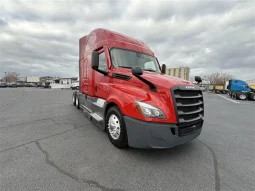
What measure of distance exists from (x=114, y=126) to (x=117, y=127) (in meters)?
0.10

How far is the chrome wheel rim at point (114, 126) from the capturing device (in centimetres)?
338

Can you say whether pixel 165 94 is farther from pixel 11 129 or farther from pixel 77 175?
pixel 11 129

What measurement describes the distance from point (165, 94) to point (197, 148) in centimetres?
179

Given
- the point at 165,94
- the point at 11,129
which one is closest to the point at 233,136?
the point at 165,94

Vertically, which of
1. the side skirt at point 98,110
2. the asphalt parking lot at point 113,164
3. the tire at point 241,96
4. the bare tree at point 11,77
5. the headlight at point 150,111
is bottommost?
the asphalt parking lot at point 113,164

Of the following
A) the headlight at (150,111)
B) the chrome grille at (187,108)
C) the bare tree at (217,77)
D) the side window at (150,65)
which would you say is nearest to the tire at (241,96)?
the side window at (150,65)

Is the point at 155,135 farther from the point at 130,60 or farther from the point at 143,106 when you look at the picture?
the point at 130,60

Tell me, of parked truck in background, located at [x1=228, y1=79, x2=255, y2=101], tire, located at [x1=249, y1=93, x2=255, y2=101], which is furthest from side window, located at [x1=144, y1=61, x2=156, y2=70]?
tire, located at [x1=249, y1=93, x2=255, y2=101]

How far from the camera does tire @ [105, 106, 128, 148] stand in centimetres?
320

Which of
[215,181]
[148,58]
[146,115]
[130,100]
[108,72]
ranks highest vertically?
[148,58]

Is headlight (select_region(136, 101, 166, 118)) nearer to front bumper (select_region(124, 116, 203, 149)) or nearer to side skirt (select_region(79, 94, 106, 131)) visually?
front bumper (select_region(124, 116, 203, 149))

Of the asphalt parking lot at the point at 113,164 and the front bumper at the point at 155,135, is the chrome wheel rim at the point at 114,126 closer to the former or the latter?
the asphalt parking lot at the point at 113,164

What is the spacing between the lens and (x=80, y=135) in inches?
167

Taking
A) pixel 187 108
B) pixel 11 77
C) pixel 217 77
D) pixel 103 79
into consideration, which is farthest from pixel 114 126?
pixel 11 77
